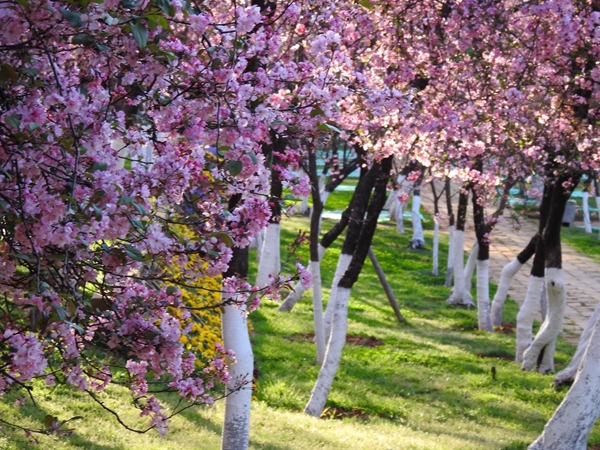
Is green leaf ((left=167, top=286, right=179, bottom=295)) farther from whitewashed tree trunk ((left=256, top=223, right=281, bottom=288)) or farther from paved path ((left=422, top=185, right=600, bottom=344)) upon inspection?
whitewashed tree trunk ((left=256, top=223, right=281, bottom=288))

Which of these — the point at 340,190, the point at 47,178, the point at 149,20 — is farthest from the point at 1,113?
the point at 340,190

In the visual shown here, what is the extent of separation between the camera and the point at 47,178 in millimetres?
3143

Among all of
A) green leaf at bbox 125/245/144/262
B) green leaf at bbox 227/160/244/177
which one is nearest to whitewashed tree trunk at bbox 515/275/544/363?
green leaf at bbox 227/160/244/177

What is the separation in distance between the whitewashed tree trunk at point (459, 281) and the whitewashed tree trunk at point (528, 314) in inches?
169

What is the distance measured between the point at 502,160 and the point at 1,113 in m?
10.8

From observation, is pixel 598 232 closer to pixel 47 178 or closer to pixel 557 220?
pixel 557 220

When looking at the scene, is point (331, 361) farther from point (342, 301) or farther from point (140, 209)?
point (140, 209)

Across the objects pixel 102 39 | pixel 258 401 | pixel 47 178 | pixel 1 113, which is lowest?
pixel 258 401

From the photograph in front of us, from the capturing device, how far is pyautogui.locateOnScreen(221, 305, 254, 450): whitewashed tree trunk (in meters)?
6.89

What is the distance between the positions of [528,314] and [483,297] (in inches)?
116

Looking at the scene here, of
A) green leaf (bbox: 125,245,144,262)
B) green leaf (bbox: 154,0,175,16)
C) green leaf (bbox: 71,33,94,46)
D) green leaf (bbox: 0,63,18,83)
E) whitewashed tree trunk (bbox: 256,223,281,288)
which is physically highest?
green leaf (bbox: 154,0,175,16)

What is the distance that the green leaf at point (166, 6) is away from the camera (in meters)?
2.97

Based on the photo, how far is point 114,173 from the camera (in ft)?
10.4

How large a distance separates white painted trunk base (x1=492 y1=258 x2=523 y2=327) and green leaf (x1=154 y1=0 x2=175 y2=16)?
13.3 metres
